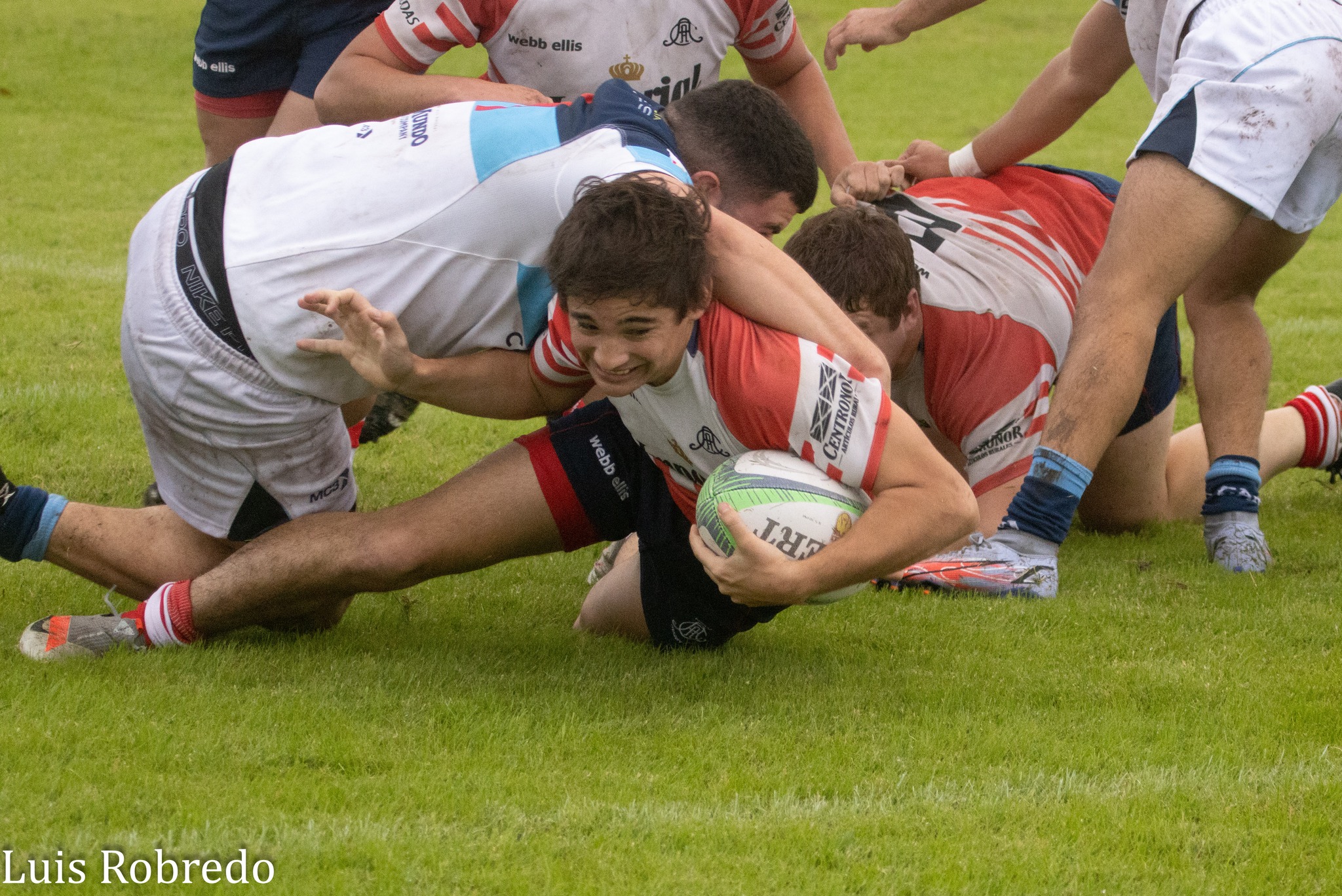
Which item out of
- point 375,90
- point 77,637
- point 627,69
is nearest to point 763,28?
point 627,69

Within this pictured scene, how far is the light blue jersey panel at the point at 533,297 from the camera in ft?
11.7

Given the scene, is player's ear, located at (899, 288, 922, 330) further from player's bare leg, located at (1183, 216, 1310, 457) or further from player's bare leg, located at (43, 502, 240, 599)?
player's bare leg, located at (43, 502, 240, 599)

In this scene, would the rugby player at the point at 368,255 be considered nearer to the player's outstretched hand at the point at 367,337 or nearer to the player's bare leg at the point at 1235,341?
the player's outstretched hand at the point at 367,337

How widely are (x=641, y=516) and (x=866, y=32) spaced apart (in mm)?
2439

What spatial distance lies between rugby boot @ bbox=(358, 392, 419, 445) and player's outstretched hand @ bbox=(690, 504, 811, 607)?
2715mm

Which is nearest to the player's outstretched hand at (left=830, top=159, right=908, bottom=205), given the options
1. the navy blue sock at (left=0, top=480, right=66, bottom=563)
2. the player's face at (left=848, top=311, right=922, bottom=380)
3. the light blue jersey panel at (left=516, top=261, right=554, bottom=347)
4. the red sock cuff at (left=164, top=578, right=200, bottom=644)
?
the player's face at (left=848, top=311, right=922, bottom=380)

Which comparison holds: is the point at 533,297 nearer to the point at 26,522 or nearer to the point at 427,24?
the point at 427,24

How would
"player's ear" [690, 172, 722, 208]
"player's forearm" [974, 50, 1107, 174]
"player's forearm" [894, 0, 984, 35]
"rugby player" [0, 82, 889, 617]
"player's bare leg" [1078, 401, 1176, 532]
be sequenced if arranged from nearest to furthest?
"rugby player" [0, 82, 889, 617]
"player's ear" [690, 172, 722, 208]
"player's forearm" [894, 0, 984, 35]
"player's bare leg" [1078, 401, 1176, 532]
"player's forearm" [974, 50, 1107, 174]

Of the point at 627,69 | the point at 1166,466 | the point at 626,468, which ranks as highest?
the point at 627,69

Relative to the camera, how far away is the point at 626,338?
10.7 feet

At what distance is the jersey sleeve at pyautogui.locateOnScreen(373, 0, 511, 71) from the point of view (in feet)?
15.4

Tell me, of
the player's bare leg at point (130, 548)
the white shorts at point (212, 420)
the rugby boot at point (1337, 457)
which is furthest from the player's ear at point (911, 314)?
the rugby boot at point (1337, 457)

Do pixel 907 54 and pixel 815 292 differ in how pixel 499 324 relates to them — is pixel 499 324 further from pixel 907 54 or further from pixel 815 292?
pixel 907 54

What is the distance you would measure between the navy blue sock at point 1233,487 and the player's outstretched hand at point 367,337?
121 inches
